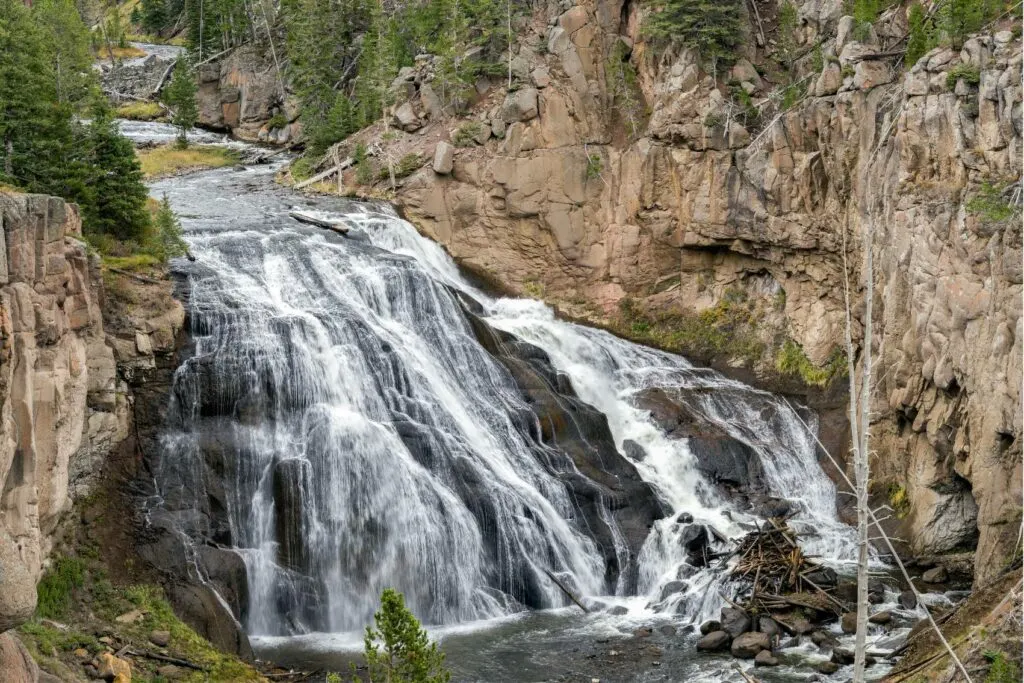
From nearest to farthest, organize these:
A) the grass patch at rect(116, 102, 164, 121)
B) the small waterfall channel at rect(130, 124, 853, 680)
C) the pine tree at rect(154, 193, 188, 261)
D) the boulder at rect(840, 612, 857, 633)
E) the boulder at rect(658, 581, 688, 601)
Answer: the boulder at rect(840, 612, 857, 633)
the small waterfall channel at rect(130, 124, 853, 680)
the boulder at rect(658, 581, 688, 601)
the pine tree at rect(154, 193, 188, 261)
the grass patch at rect(116, 102, 164, 121)

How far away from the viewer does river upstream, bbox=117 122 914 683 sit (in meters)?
26.9

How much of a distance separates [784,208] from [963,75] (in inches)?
369

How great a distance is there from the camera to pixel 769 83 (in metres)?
44.9

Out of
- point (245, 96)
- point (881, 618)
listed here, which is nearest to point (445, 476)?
point (881, 618)

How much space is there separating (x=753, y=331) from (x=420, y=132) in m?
18.0

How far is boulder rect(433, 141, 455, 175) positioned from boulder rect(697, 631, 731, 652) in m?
25.6

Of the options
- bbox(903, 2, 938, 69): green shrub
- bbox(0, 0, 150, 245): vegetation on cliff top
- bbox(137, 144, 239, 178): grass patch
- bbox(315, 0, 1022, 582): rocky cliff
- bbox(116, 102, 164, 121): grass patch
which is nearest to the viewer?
bbox(315, 0, 1022, 582): rocky cliff

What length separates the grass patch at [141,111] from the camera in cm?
7188

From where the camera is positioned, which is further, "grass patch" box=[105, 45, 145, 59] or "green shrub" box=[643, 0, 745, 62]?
"grass patch" box=[105, 45, 145, 59]

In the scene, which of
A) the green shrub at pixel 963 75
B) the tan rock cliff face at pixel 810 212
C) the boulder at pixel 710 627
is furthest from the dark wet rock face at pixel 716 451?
the green shrub at pixel 963 75

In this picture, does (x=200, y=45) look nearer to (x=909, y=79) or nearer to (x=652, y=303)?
(x=652, y=303)

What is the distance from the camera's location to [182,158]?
6059 cm

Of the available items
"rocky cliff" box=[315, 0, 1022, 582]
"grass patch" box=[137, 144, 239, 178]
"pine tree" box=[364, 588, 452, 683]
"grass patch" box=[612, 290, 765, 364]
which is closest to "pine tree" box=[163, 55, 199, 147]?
"grass patch" box=[137, 144, 239, 178]

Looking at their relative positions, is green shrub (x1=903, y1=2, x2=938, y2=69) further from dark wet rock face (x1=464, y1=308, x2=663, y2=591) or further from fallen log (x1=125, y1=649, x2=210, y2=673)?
fallen log (x1=125, y1=649, x2=210, y2=673)
